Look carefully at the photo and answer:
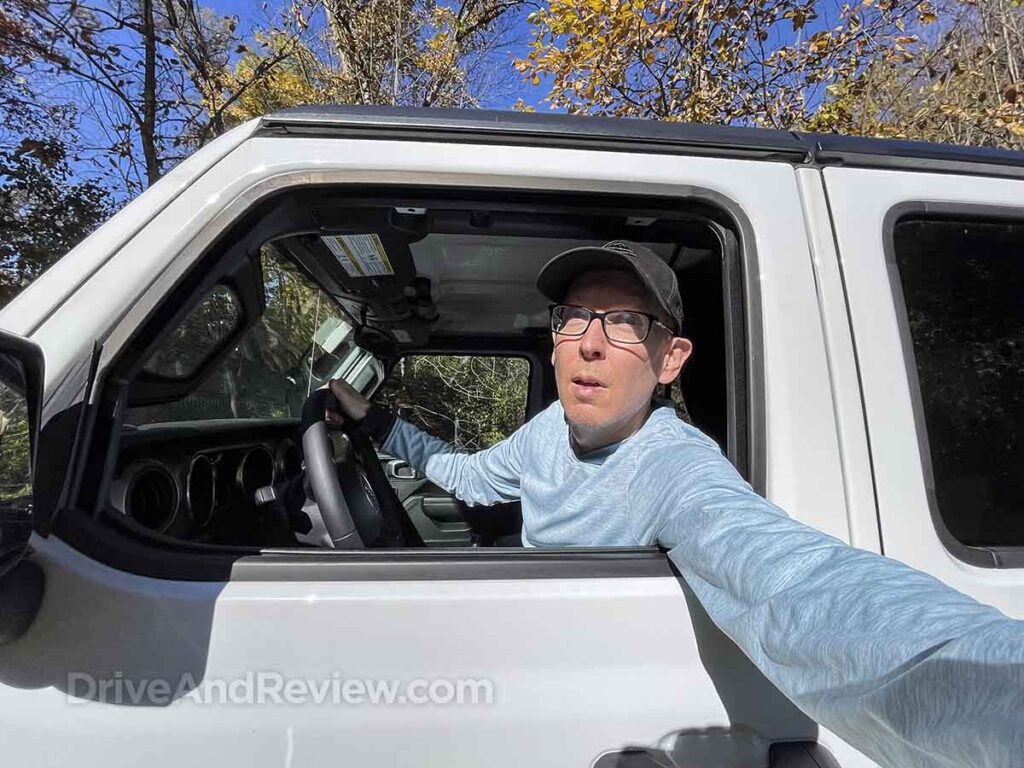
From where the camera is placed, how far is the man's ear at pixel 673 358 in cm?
140

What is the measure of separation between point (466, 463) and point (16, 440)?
1491mm

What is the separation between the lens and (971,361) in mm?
1106

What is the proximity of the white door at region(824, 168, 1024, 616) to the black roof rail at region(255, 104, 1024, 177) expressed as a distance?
4 cm

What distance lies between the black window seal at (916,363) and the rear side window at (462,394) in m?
2.18

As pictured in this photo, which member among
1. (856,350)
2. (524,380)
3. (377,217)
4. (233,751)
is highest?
(524,380)

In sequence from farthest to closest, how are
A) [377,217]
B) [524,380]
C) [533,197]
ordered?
1. [524,380]
2. [377,217]
3. [533,197]

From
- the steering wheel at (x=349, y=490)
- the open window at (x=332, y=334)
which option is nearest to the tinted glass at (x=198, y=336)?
the open window at (x=332, y=334)

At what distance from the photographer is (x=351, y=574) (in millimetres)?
893

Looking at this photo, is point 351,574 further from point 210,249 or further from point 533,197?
point 533,197

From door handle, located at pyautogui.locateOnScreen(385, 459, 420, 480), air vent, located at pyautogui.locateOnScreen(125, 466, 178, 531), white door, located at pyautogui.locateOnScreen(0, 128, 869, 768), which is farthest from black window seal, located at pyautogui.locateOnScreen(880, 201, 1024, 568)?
door handle, located at pyautogui.locateOnScreen(385, 459, 420, 480)

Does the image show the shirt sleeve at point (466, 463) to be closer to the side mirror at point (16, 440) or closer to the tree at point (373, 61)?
the side mirror at point (16, 440)

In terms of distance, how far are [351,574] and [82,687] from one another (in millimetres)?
361

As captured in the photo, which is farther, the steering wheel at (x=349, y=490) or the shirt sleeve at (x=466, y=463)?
the shirt sleeve at (x=466, y=463)

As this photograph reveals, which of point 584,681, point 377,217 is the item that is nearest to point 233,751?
point 584,681
